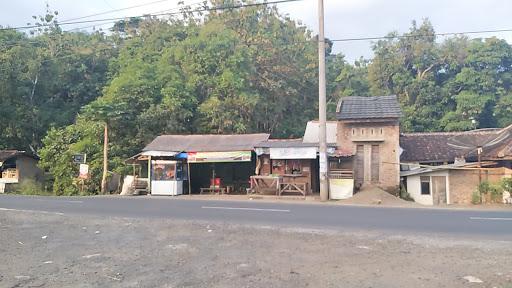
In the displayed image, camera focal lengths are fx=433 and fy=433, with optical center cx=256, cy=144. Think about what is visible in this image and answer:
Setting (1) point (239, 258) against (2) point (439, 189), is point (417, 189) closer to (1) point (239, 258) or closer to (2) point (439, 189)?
(2) point (439, 189)

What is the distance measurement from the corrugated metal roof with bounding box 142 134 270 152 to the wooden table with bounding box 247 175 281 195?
2052mm

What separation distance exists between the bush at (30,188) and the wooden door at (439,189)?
26502 mm

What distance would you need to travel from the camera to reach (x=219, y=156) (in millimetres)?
24812

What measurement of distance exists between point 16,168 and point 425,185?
32056mm

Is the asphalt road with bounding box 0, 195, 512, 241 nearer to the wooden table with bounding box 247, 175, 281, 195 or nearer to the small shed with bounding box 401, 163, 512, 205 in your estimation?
the wooden table with bounding box 247, 175, 281, 195

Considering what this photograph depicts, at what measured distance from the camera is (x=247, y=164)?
27547mm

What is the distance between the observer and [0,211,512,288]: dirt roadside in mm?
6211

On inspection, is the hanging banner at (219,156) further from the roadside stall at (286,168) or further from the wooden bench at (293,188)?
the wooden bench at (293,188)

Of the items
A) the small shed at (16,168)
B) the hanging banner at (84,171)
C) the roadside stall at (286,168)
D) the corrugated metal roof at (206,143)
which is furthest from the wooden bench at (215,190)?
the small shed at (16,168)

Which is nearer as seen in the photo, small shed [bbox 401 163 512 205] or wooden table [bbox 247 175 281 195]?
small shed [bbox 401 163 512 205]

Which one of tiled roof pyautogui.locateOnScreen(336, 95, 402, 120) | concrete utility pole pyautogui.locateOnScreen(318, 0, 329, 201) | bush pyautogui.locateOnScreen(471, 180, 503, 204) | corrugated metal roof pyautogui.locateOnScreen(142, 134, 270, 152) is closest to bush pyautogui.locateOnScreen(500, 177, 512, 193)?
bush pyautogui.locateOnScreen(471, 180, 503, 204)

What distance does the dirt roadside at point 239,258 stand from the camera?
245 inches

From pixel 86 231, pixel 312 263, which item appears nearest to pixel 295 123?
pixel 86 231

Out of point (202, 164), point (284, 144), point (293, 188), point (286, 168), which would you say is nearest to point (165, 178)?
point (202, 164)
